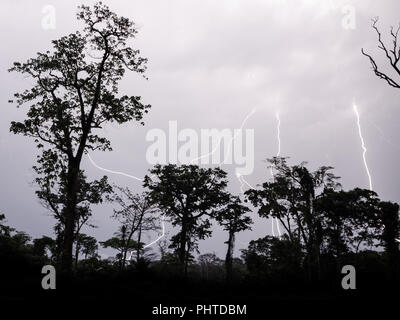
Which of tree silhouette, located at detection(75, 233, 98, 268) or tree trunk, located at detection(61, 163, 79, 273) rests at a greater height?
tree trunk, located at detection(61, 163, 79, 273)

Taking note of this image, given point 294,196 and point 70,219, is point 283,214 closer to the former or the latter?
point 294,196

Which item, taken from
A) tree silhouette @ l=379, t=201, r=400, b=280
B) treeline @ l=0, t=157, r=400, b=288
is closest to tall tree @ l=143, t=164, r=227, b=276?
treeline @ l=0, t=157, r=400, b=288

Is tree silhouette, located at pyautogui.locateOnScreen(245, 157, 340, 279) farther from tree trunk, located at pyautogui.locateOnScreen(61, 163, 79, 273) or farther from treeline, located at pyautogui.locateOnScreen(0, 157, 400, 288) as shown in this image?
tree trunk, located at pyautogui.locateOnScreen(61, 163, 79, 273)

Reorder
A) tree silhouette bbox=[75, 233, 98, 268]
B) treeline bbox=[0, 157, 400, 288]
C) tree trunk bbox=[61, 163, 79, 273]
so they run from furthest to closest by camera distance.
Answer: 1. tree silhouette bbox=[75, 233, 98, 268]
2. treeline bbox=[0, 157, 400, 288]
3. tree trunk bbox=[61, 163, 79, 273]

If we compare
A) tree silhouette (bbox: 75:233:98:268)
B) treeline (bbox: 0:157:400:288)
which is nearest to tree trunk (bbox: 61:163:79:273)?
treeline (bbox: 0:157:400:288)

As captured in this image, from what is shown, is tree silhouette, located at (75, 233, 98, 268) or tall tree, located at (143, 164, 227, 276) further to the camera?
tree silhouette, located at (75, 233, 98, 268)

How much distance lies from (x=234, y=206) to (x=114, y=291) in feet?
86.2

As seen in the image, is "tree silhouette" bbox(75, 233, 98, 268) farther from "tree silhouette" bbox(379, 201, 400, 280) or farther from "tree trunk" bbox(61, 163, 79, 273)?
"tree silhouette" bbox(379, 201, 400, 280)

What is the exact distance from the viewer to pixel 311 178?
28.7 meters

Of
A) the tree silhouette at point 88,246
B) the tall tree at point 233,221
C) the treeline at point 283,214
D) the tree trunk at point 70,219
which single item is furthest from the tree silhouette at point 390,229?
the tree silhouette at point 88,246

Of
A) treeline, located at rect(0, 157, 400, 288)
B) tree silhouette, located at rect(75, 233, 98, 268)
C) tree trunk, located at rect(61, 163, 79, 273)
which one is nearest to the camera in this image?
tree trunk, located at rect(61, 163, 79, 273)

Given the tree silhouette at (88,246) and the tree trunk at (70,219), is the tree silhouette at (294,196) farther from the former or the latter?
the tree silhouette at (88,246)

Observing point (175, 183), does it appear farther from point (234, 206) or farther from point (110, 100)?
point (110, 100)

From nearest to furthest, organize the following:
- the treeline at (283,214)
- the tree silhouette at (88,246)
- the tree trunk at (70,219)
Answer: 1. the tree trunk at (70,219)
2. the treeline at (283,214)
3. the tree silhouette at (88,246)
